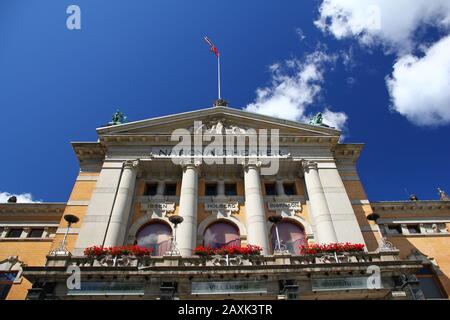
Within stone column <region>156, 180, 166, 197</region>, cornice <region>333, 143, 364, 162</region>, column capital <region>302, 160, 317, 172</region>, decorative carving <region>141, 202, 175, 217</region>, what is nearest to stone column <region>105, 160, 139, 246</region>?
decorative carving <region>141, 202, 175, 217</region>

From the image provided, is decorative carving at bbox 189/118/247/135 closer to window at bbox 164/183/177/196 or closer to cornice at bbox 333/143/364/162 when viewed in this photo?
window at bbox 164/183/177/196

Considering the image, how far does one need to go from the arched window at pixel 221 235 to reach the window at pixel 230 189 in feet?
9.85

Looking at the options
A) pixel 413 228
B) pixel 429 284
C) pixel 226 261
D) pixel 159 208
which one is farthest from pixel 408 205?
pixel 159 208

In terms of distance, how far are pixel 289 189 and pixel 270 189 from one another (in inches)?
65.3

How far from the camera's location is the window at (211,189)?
27481 mm

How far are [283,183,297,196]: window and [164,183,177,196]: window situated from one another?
942 centimetres

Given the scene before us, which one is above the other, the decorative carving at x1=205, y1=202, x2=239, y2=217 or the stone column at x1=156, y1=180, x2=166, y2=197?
the stone column at x1=156, y1=180, x2=166, y2=197

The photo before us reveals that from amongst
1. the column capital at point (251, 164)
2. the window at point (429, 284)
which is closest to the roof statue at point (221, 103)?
the column capital at point (251, 164)

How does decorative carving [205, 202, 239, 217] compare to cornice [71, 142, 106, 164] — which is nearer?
decorative carving [205, 202, 239, 217]

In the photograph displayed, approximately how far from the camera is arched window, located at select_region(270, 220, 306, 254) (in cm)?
2398

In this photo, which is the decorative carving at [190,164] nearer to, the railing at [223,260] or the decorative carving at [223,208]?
the decorative carving at [223,208]

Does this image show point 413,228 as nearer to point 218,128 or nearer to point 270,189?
point 270,189

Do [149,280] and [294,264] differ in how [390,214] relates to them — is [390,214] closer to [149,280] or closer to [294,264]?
[294,264]
